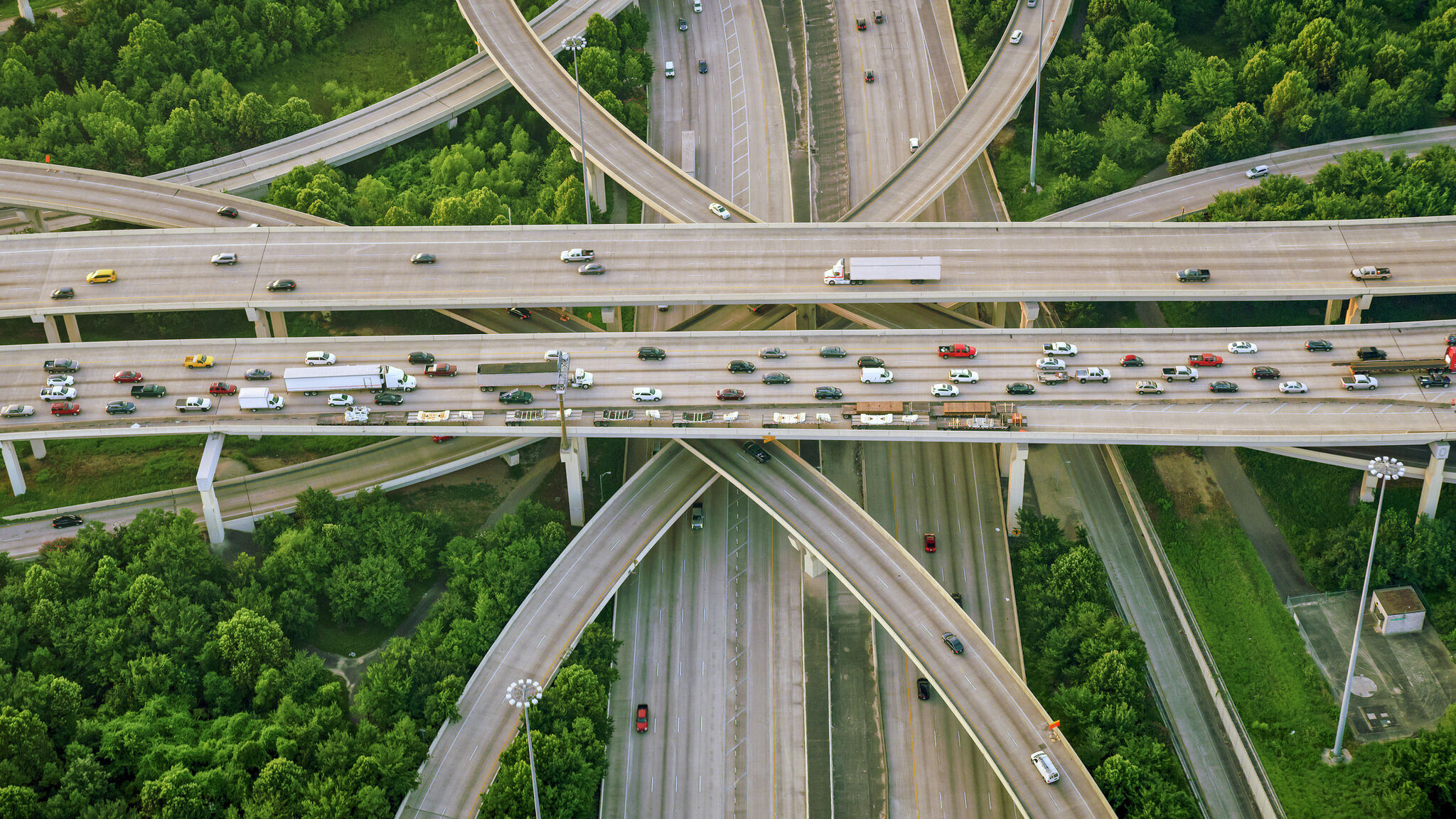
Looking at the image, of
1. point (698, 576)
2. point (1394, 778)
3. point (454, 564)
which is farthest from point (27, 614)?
point (1394, 778)

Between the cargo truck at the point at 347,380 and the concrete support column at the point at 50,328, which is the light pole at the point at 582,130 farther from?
the concrete support column at the point at 50,328

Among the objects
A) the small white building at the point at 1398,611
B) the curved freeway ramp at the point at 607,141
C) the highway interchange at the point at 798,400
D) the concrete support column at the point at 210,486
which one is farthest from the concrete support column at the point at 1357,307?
the concrete support column at the point at 210,486

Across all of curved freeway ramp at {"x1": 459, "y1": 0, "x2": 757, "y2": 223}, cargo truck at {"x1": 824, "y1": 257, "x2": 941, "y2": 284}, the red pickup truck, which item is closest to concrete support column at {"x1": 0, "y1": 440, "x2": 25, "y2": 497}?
curved freeway ramp at {"x1": 459, "y1": 0, "x2": 757, "y2": 223}

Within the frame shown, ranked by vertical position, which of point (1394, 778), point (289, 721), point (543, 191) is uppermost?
point (543, 191)

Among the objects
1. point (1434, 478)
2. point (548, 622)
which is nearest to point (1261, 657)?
point (1434, 478)

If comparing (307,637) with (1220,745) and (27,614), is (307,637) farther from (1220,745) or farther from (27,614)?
(1220,745)

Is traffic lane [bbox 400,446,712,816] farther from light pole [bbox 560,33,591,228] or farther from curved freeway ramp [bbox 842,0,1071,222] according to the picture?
curved freeway ramp [bbox 842,0,1071,222]
